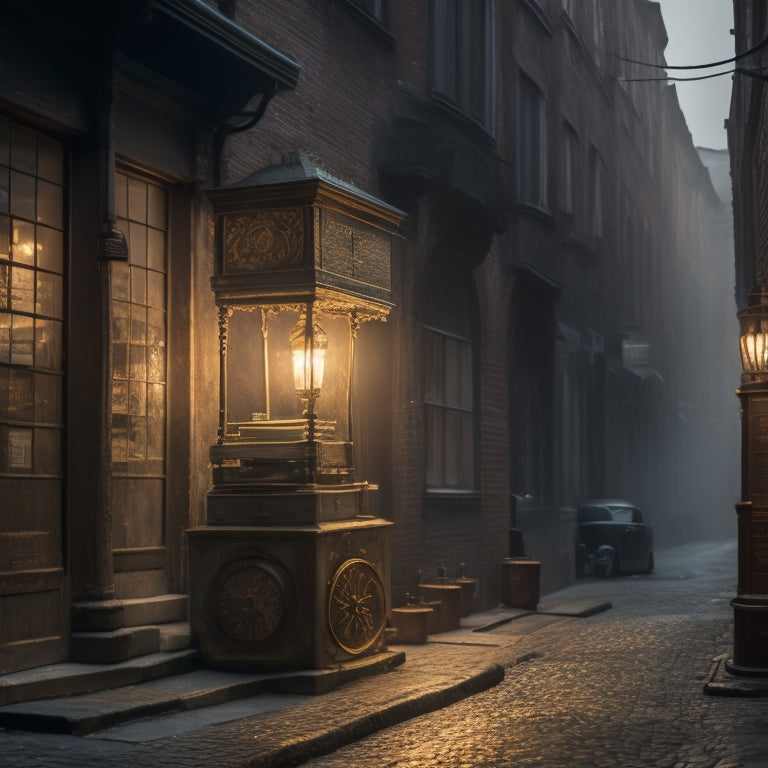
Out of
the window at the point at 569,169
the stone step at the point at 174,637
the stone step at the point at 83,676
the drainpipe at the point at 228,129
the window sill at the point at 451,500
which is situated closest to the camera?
the stone step at the point at 83,676

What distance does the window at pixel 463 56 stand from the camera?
15.5m

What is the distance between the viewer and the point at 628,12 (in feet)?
101

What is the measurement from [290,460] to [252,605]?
1053mm

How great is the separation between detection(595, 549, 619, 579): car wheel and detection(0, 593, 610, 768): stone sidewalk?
12457mm

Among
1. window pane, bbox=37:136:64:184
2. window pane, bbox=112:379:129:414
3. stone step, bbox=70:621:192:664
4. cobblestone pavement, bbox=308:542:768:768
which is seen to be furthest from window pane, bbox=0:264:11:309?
cobblestone pavement, bbox=308:542:768:768

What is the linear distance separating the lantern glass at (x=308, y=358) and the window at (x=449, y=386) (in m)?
A: 4.87

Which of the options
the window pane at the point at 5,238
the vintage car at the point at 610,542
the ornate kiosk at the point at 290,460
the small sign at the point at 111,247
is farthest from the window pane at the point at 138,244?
the vintage car at the point at 610,542

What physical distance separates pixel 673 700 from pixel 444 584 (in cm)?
486

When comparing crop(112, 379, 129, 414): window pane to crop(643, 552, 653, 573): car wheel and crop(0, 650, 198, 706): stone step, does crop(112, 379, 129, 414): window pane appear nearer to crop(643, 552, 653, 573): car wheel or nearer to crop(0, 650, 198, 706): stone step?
crop(0, 650, 198, 706): stone step

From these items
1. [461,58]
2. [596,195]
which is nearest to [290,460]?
[461,58]

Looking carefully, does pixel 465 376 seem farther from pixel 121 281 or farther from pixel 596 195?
pixel 596 195

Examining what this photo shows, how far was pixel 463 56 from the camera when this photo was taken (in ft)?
52.5

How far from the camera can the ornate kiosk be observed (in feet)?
30.2

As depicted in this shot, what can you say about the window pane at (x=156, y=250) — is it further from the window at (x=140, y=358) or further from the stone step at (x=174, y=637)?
the stone step at (x=174, y=637)
